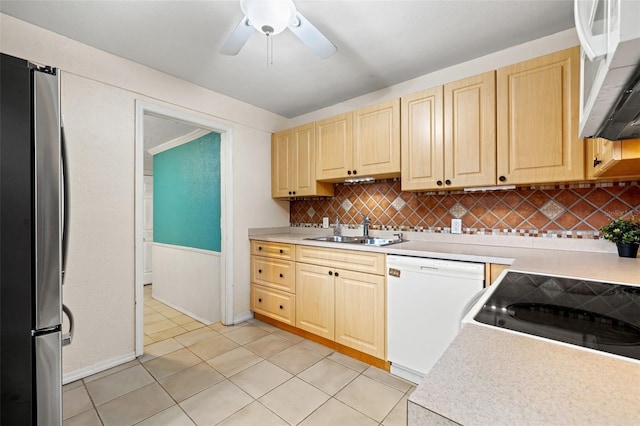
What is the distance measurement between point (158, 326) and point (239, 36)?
295cm

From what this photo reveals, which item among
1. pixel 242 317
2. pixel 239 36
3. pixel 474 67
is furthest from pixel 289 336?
pixel 474 67

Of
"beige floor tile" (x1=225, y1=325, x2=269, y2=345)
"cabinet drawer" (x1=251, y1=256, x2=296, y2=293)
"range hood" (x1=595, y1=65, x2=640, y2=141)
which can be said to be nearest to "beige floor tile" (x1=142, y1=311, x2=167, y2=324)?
"beige floor tile" (x1=225, y1=325, x2=269, y2=345)

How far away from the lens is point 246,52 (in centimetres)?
216

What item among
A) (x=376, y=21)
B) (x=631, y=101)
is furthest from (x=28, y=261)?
(x=376, y=21)

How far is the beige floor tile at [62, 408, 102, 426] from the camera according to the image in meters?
1.58

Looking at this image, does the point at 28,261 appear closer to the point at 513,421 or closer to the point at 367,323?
the point at 513,421

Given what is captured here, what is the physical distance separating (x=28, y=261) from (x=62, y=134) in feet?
1.54

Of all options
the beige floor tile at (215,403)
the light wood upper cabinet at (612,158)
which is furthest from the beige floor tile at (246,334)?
the light wood upper cabinet at (612,158)

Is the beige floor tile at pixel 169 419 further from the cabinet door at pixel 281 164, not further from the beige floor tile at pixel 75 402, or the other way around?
the cabinet door at pixel 281 164

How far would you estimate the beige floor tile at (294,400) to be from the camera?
65.0 inches

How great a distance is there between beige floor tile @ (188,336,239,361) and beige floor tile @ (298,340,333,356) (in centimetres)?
61

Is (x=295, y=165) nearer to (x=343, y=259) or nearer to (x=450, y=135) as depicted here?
(x=343, y=259)

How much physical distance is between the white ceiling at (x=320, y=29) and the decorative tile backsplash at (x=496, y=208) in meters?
1.06

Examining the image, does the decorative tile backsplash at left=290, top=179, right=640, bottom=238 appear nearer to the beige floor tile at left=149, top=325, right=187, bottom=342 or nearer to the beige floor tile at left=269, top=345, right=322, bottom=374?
the beige floor tile at left=269, top=345, right=322, bottom=374
